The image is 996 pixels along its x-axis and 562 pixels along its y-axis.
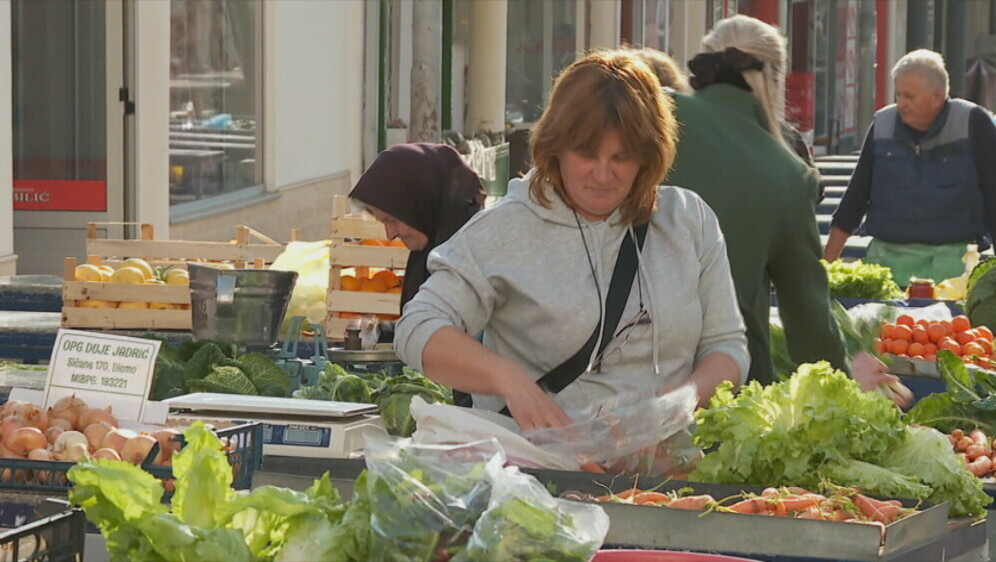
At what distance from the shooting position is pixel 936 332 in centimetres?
702

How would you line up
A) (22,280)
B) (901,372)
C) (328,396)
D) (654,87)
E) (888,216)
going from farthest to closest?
(888,216)
(22,280)
(901,372)
(328,396)
(654,87)

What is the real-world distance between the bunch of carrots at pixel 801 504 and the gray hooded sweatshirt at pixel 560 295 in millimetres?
390

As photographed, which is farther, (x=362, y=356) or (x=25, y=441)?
(x=362, y=356)

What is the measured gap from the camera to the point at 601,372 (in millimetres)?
3494

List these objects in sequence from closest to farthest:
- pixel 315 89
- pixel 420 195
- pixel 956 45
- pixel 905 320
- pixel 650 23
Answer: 1. pixel 420 195
2. pixel 905 320
3. pixel 315 89
4. pixel 650 23
5. pixel 956 45

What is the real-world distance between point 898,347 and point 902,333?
0.10 m

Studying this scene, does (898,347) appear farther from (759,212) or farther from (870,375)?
(759,212)

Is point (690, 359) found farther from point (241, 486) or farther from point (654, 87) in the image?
point (241, 486)

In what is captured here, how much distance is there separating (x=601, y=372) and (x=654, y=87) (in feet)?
1.87

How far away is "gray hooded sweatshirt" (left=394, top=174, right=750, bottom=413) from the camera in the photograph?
3.43m

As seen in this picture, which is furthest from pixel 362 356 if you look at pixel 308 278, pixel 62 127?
pixel 62 127

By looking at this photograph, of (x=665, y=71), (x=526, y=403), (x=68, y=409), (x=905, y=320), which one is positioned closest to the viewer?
(x=526, y=403)

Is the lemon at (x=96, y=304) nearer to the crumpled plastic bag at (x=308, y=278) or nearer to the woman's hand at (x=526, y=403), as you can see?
the crumpled plastic bag at (x=308, y=278)

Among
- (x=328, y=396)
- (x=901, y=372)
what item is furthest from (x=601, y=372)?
(x=901, y=372)
